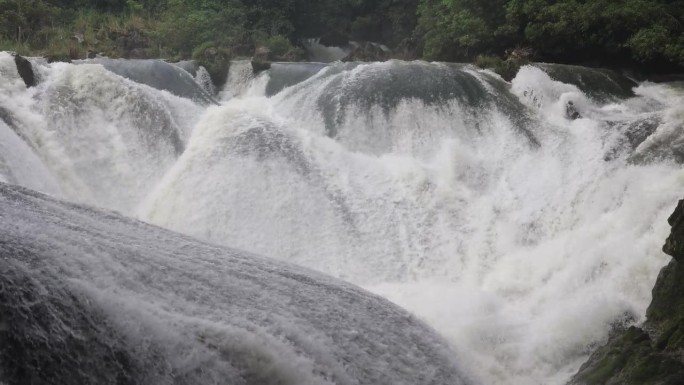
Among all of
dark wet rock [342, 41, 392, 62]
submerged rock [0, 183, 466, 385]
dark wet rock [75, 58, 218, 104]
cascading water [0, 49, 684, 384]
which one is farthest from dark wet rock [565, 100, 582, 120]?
dark wet rock [342, 41, 392, 62]

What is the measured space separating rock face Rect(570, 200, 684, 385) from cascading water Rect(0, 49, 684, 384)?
393 millimetres

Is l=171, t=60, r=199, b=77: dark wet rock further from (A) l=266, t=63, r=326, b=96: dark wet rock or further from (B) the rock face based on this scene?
(B) the rock face

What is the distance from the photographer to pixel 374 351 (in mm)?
4531

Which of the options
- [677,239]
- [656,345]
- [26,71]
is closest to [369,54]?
[26,71]

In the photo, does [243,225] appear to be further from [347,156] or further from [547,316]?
[547,316]

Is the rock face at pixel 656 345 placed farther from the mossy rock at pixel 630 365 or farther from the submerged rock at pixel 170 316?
the submerged rock at pixel 170 316

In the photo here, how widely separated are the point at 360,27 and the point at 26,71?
14.1m

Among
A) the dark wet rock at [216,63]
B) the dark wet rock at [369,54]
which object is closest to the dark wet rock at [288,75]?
the dark wet rock at [216,63]

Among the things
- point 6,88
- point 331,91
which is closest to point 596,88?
point 331,91

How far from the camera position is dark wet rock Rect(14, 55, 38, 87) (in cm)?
956

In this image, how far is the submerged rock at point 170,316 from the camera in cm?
282

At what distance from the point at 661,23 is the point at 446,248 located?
728cm

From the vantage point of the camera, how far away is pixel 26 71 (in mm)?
9625

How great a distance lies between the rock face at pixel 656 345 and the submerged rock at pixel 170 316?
3.60 feet
